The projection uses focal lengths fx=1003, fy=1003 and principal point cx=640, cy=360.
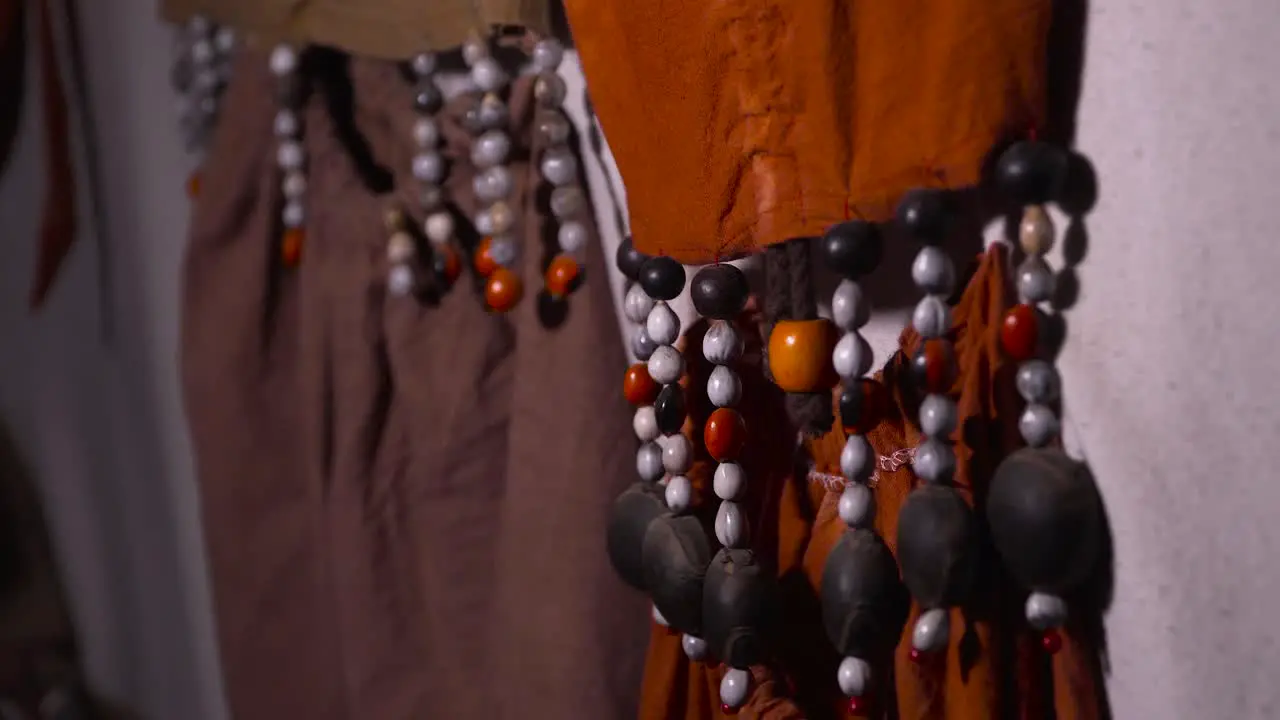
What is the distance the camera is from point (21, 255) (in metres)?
1.04

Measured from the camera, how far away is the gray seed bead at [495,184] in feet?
2.08

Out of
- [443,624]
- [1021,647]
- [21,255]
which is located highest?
[21,255]

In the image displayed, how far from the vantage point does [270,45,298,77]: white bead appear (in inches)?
27.7

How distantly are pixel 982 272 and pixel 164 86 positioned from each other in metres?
0.82

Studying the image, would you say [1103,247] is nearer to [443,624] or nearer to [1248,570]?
[1248,570]

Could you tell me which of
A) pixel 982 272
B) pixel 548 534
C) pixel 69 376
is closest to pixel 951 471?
pixel 982 272

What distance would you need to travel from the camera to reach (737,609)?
0.46 m

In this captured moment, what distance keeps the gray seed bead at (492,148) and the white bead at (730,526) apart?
0.90 feet

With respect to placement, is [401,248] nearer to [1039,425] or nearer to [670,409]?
[670,409]

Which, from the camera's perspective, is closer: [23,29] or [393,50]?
[393,50]

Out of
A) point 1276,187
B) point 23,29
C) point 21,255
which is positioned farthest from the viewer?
point 21,255

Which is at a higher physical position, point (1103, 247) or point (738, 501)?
point (1103, 247)

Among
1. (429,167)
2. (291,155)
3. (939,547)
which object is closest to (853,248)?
(939,547)

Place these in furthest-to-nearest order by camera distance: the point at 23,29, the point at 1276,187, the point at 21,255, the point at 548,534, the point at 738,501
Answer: the point at 21,255 < the point at 23,29 < the point at 548,534 < the point at 738,501 < the point at 1276,187
